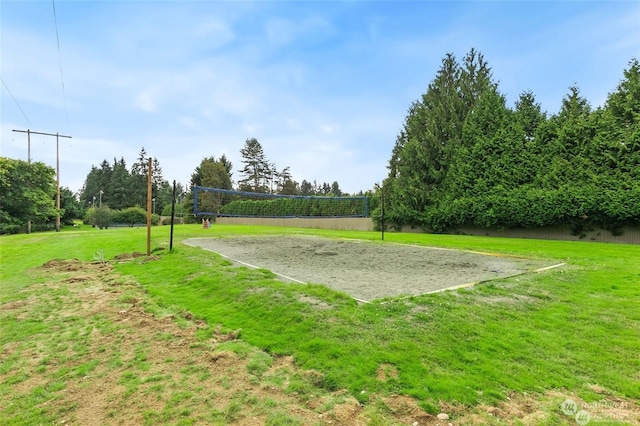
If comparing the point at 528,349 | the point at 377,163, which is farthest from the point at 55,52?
the point at 377,163

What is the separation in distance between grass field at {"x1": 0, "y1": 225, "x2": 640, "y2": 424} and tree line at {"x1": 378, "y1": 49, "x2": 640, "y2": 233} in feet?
45.7

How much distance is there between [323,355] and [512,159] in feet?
72.2

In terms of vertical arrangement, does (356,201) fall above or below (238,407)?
above

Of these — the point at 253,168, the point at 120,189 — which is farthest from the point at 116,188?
the point at 253,168

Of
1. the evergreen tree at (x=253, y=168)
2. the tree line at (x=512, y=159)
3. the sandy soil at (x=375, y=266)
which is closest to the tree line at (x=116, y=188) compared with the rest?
the evergreen tree at (x=253, y=168)

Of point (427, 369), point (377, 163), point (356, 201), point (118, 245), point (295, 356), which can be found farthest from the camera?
point (377, 163)

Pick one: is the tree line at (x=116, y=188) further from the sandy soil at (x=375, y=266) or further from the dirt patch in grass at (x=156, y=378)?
the dirt patch in grass at (x=156, y=378)

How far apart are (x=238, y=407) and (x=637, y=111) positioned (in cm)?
2303

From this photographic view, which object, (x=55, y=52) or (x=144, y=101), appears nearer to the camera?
(x=55, y=52)

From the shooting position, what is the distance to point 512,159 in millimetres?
21156

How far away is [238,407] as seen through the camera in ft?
8.79

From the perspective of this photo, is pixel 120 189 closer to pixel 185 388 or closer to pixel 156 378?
pixel 156 378

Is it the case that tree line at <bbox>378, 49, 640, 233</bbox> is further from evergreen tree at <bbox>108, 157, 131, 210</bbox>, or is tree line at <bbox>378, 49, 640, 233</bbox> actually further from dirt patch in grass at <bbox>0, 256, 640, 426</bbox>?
evergreen tree at <bbox>108, 157, 131, 210</bbox>

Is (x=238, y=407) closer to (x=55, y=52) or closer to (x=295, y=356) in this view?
(x=295, y=356)
